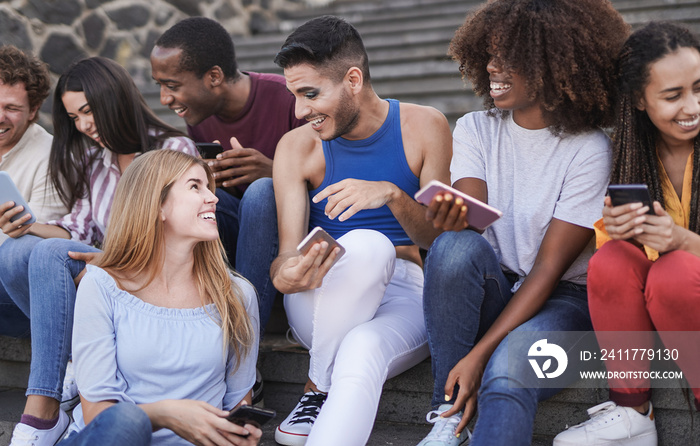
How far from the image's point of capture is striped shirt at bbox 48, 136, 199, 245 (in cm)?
254

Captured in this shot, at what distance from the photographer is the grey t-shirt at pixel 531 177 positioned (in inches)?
78.0

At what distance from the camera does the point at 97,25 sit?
13.6ft

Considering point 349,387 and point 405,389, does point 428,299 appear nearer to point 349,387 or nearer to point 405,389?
point 349,387

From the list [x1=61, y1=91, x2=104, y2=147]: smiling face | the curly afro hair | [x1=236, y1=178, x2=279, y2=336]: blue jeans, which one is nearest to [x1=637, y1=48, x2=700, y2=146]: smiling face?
the curly afro hair

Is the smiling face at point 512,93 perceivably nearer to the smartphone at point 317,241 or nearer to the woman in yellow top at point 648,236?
the woman in yellow top at point 648,236

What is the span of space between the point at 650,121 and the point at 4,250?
2046 millimetres

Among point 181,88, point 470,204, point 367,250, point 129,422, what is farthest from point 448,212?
point 181,88

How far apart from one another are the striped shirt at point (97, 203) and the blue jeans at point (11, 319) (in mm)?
310

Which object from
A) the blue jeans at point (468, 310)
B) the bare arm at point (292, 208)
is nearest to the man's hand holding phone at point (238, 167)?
the bare arm at point (292, 208)

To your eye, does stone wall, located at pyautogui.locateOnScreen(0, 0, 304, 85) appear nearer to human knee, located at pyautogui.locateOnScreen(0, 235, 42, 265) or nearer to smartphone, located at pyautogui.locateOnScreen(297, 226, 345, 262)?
human knee, located at pyautogui.locateOnScreen(0, 235, 42, 265)

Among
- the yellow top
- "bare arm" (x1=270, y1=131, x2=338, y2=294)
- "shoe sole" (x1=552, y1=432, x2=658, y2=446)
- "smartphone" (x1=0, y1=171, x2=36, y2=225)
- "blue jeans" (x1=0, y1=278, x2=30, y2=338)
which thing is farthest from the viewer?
"blue jeans" (x1=0, y1=278, x2=30, y2=338)

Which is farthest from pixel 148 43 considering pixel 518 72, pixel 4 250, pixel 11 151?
pixel 518 72

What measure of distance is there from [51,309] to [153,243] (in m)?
0.42

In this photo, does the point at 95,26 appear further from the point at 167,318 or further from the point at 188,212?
the point at 167,318
